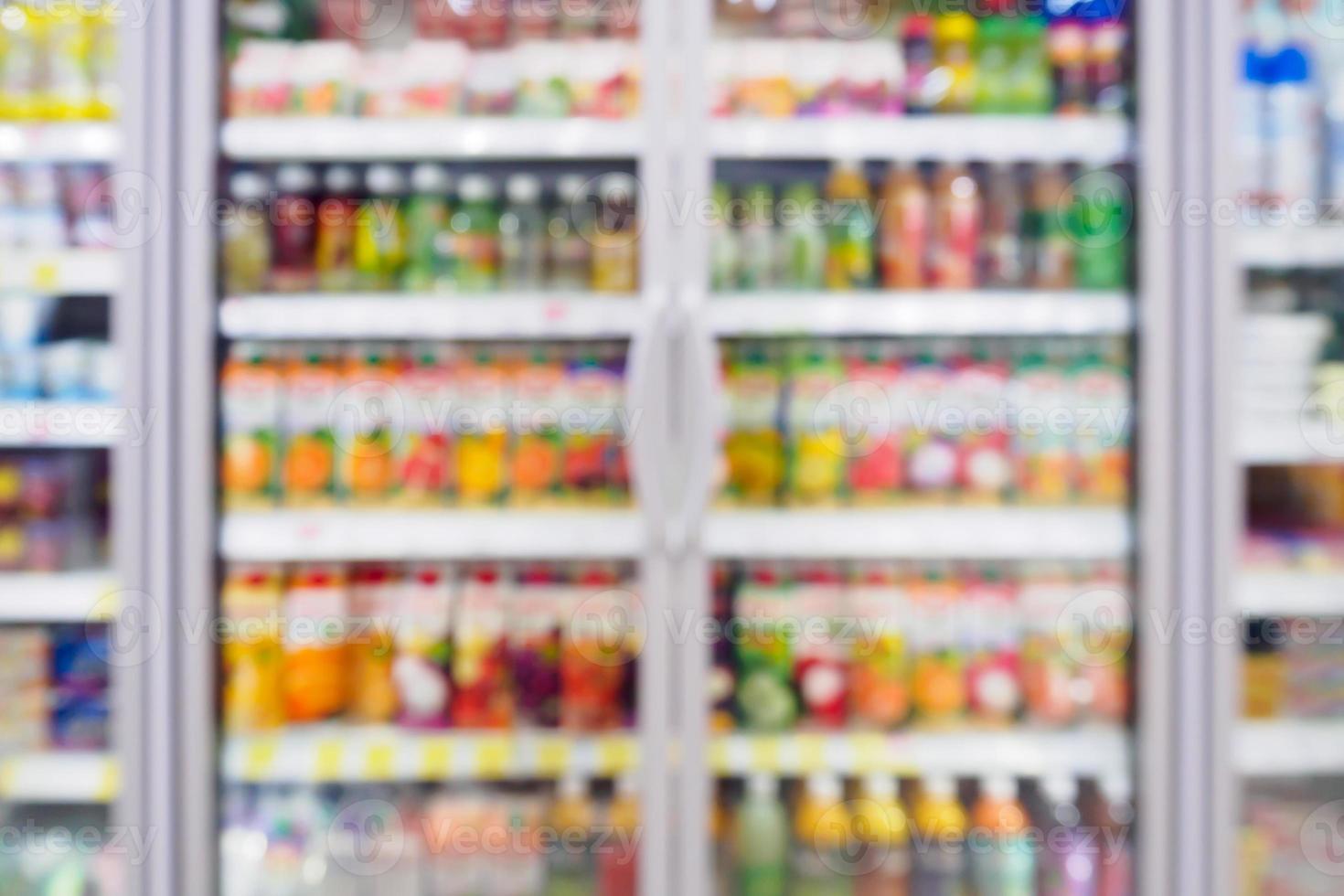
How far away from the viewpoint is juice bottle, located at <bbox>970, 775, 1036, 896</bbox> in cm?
157

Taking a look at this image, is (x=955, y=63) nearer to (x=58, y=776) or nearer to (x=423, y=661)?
(x=423, y=661)

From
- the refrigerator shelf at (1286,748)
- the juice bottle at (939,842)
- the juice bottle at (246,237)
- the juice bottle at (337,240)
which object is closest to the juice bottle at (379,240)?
the juice bottle at (337,240)

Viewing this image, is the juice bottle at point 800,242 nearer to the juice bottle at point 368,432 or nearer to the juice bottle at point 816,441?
the juice bottle at point 816,441

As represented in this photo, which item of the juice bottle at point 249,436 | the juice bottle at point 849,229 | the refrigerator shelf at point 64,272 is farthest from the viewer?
the juice bottle at point 849,229

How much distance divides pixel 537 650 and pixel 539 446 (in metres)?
0.34

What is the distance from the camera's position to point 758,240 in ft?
5.49

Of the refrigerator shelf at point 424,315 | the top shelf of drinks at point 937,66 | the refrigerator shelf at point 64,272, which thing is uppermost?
the top shelf of drinks at point 937,66

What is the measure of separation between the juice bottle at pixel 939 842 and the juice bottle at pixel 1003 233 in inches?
33.6

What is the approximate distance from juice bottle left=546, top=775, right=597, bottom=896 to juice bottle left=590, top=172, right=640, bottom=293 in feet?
2.76

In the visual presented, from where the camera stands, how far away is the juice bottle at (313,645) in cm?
160

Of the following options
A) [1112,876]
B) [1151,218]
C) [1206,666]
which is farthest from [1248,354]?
[1112,876]

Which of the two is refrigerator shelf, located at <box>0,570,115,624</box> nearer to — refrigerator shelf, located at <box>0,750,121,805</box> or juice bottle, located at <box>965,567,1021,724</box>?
refrigerator shelf, located at <box>0,750,121,805</box>

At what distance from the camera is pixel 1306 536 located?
1.65 meters

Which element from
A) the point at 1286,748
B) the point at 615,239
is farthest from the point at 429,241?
the point at 1286,748
